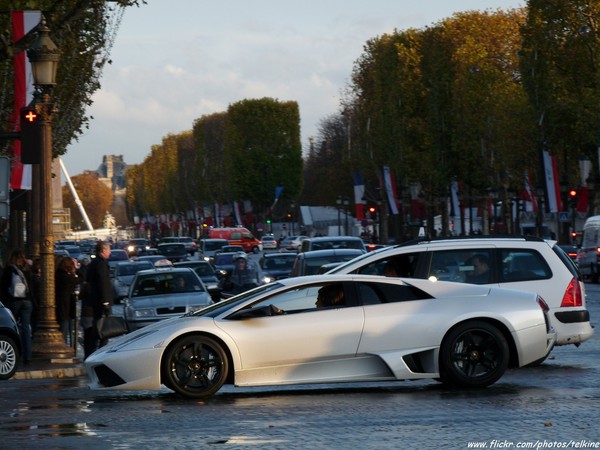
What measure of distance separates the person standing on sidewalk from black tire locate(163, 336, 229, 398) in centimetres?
627

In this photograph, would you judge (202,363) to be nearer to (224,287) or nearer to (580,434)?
(580,434)

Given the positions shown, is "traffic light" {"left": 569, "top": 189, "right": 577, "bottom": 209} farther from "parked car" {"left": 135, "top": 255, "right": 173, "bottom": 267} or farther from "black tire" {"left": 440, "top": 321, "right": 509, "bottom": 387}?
"black tire" {"left": 440, "top": 321, "right": 509, "bottom": 387}

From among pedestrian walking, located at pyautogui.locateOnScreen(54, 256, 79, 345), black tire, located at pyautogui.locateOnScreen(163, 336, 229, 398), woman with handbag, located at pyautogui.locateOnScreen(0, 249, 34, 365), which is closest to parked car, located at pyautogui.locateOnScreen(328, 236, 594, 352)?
black tire, located at pyautogui.locateOnScreen(163, 336, 229, 398)

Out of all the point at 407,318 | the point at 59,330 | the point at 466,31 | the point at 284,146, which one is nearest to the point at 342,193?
the point at 284,146

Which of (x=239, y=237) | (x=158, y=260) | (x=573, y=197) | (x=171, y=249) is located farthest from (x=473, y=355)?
(x=239, y=237)

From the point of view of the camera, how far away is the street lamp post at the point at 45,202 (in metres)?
22.3

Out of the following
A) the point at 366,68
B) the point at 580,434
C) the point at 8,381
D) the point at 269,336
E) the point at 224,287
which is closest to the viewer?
the point at 580,434

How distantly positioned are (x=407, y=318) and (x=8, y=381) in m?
6.25

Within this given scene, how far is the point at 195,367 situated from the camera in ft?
50.8

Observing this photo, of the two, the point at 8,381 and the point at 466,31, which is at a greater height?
the point at 466,31

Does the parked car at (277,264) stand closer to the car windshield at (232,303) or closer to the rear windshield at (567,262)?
the rear windshield at (567,262)

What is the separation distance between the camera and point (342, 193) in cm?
12138

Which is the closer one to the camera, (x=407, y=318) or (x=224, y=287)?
(x=407, y=318)

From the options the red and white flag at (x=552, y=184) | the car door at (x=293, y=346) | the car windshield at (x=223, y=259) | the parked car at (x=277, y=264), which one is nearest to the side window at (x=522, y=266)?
the car door at (x=293, y=346)
